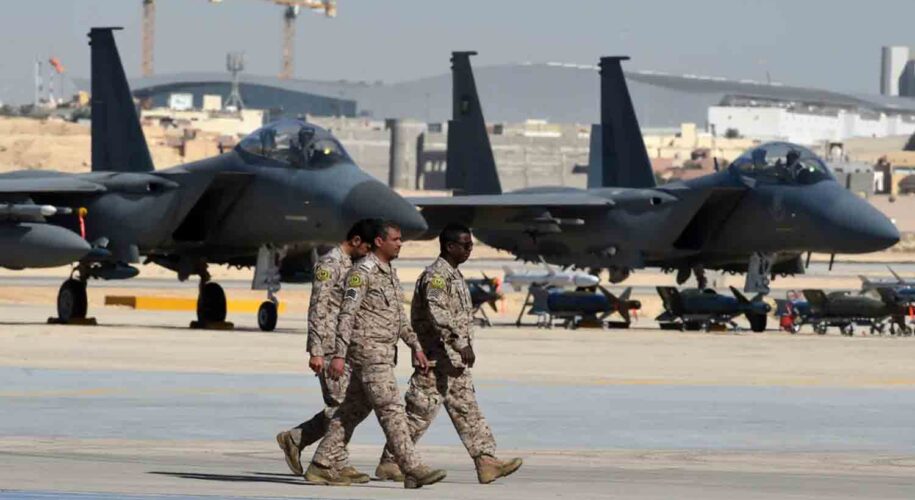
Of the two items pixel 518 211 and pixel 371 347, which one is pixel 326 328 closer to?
pixel 371 347

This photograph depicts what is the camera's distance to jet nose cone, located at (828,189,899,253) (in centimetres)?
3697

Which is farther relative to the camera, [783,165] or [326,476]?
[783,165]

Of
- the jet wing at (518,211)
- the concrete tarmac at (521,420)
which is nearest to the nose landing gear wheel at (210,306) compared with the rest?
the concrete tarmac at (521,420)

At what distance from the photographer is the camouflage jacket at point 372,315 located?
1298 centimetres

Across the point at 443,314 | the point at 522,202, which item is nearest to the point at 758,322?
the point at 522,202

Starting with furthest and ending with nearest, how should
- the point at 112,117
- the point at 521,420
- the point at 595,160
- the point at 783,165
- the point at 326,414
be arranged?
1. the point at 595,160
2. the point at 783,165
3. the point at 112,117
4. the point at 521,420
5. the point at 326,414

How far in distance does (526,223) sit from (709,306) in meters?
4.04

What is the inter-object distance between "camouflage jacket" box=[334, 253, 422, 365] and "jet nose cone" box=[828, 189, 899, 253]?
25.1m

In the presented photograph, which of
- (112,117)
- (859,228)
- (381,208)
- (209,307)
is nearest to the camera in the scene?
(381,208)

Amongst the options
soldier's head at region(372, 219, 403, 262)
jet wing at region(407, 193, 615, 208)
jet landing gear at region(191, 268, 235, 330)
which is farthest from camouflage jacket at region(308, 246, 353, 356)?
jet wing at region(407, 193, 615, 208)

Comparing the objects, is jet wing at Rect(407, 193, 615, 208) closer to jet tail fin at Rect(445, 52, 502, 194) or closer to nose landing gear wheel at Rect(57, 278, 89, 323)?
jet tail fin at Rect(445, 52, 502, 194)

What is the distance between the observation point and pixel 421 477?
41.6 ft

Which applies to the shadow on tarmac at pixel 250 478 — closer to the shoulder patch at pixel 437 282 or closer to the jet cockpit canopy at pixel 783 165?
the shoulder patch at pixel 437 282

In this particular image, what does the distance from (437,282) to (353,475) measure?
4.68ft
